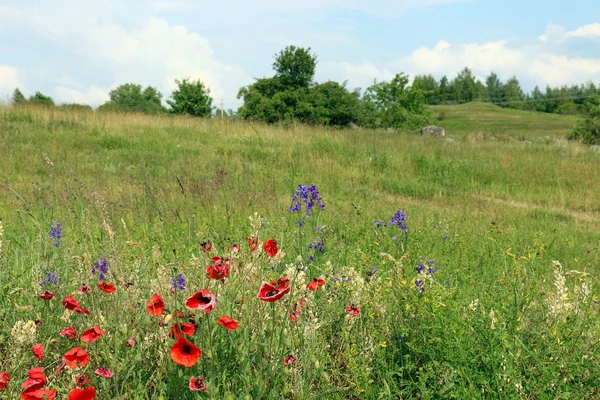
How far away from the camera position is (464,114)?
311ft

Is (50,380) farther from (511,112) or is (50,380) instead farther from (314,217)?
(511,112)

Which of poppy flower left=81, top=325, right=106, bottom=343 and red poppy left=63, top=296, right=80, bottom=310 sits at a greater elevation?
red poppy left=63, top=296, right=80, bottom=310

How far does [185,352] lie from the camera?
5.45 feet

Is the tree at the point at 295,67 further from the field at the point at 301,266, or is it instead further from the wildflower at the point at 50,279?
the wildflower at the point at 50,279

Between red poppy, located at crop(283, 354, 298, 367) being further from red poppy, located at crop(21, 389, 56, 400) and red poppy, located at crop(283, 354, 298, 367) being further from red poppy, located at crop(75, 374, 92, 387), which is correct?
red poppy, located at crop(21, 389, 56, 400)

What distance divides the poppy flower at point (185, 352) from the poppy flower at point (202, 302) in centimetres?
11

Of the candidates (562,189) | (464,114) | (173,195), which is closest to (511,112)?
(464,114)

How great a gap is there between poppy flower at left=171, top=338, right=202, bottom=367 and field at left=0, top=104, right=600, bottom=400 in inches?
0.4

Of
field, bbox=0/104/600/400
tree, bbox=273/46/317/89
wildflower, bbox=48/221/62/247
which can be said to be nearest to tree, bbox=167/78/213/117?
tree, bbox=273/46/317/89

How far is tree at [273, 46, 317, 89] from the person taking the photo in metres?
36.9

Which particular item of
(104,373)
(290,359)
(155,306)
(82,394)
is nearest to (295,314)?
(290,359)

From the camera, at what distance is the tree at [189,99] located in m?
44.8

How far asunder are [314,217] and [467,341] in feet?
12.2

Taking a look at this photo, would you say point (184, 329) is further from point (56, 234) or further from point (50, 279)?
point (56, 234)
